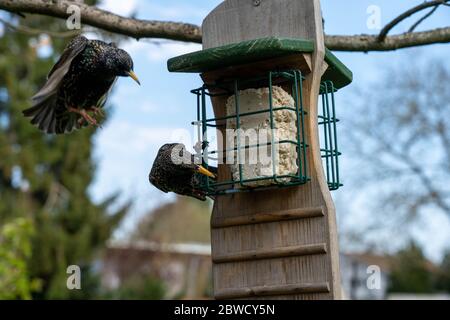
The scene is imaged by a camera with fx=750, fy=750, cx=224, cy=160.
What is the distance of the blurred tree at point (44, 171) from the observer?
17.2 m

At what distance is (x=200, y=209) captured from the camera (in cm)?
3281

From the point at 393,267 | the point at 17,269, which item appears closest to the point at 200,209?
the point at 393,267

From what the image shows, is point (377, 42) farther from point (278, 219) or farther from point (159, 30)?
point (278, 219)

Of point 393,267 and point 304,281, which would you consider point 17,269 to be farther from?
point 393,267

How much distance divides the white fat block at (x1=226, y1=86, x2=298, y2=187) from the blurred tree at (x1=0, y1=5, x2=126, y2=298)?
1403cm

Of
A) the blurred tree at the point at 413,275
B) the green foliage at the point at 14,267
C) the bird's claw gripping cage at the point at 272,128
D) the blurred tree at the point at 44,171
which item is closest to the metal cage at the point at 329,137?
the bird's claw gripping cage at the point at 272,128

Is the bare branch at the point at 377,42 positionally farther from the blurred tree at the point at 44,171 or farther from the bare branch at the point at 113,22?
the blurred tree at the point at 44,171

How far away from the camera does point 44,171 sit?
60.0ft

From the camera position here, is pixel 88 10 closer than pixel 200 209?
Yes

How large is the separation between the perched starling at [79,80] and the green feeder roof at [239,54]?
743 millimetres

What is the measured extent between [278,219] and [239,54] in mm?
755

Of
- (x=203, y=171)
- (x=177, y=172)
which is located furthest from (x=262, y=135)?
(x=177, y=172)

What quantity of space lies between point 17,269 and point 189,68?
12.1 feet
